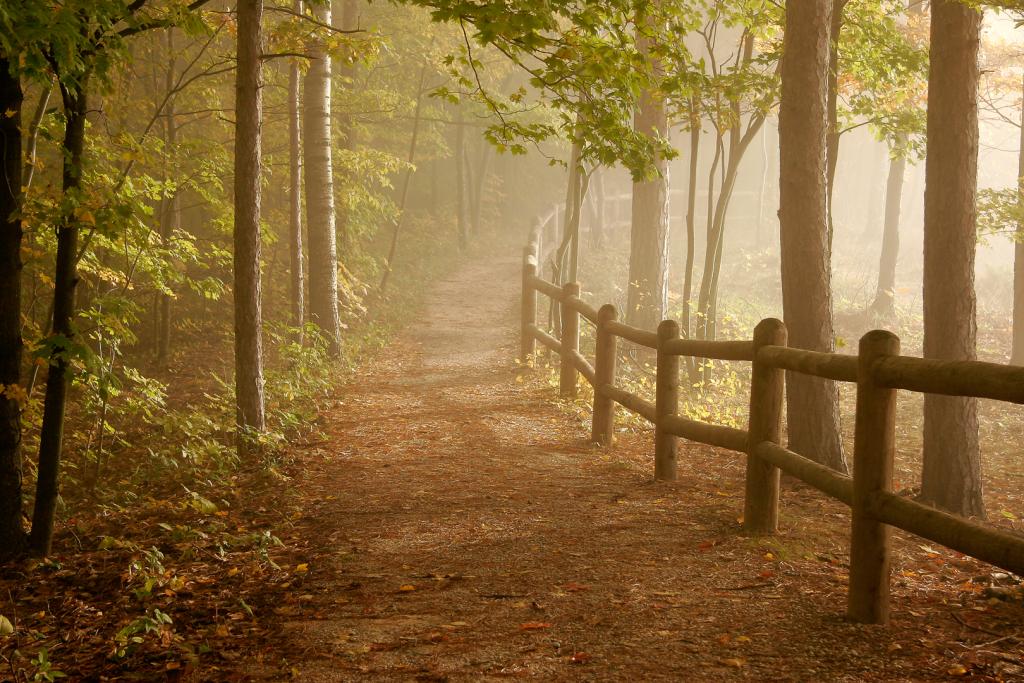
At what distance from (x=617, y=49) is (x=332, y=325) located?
8.26 meters

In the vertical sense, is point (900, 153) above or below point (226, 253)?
above

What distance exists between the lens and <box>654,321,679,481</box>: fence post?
21.8 feet

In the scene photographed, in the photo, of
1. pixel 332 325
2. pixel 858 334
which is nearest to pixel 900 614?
pixel 332 325

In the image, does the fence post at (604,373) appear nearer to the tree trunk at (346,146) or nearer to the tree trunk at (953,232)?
the tree trunk at (953,232)

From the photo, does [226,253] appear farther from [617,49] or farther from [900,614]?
[900,614]

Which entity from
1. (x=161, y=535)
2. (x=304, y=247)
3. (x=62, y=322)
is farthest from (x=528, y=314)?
(x=62, y=322)

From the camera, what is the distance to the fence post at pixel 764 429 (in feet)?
16.8

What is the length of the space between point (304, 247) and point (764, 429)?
563 inches

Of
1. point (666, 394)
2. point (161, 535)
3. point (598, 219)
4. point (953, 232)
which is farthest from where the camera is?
point (598, 219)

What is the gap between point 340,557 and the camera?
16.8ft

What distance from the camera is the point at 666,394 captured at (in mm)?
6676

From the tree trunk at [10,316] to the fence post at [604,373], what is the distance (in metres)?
5.12

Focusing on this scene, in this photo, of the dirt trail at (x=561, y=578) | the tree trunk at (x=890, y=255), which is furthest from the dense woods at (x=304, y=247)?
the tree trunk at (x=890, y=255)

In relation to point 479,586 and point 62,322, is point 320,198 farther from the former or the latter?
point 479,586
